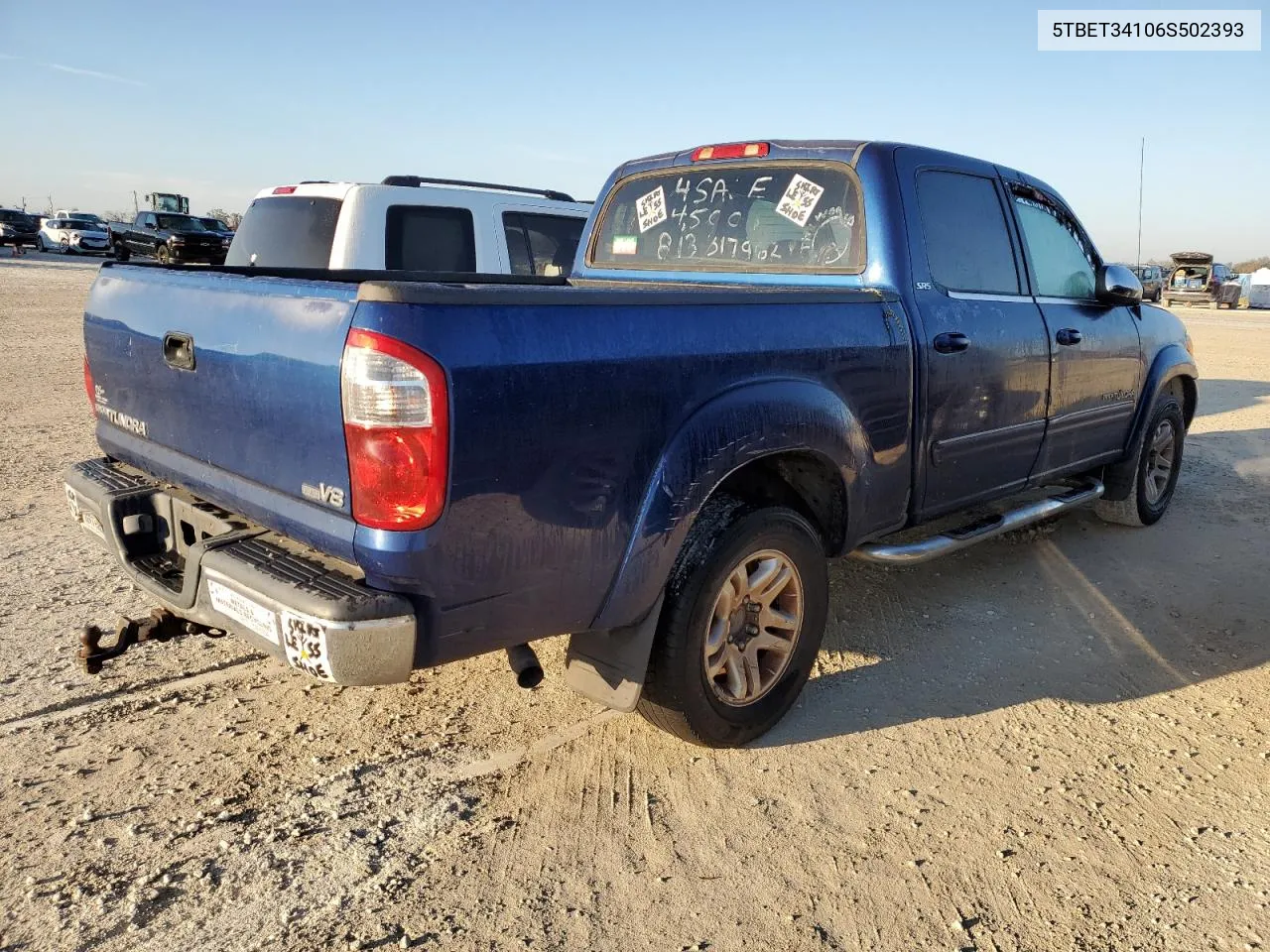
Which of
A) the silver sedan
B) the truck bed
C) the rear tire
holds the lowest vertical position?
the rear tire

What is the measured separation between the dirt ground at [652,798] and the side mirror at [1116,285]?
1598 millimetres

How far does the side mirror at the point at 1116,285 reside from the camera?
4824 millimetres

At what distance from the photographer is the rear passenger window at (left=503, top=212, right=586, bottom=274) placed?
23.6 feet

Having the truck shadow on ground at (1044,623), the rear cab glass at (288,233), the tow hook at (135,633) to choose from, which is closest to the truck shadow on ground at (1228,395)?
the truck shadow on ground at (1044,623)

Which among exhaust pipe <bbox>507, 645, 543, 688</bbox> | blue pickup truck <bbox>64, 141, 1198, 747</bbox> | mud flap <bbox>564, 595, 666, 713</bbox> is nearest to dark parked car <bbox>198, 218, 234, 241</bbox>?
blue pickup truck <bbox>64, 141, 1198, 747</bbox>

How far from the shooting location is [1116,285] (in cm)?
482

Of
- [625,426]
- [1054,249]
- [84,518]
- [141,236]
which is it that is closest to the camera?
[625,426]

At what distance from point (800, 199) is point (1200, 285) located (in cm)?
3589

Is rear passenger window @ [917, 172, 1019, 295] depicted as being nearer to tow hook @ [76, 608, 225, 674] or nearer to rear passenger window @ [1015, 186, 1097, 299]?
rear passenger window @ [1015, 186, 1097, 299]

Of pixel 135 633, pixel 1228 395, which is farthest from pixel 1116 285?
pixel 1228 395

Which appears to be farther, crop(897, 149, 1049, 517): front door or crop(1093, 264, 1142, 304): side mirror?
crop(1093, 264, 1142, 304): side mirror

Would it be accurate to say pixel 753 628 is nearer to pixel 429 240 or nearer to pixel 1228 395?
pixel 429 240

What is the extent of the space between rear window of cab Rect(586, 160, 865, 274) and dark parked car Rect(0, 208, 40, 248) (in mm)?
39315

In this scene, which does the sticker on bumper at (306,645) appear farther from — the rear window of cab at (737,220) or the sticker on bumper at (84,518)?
the rear window of cab at (737,220)
